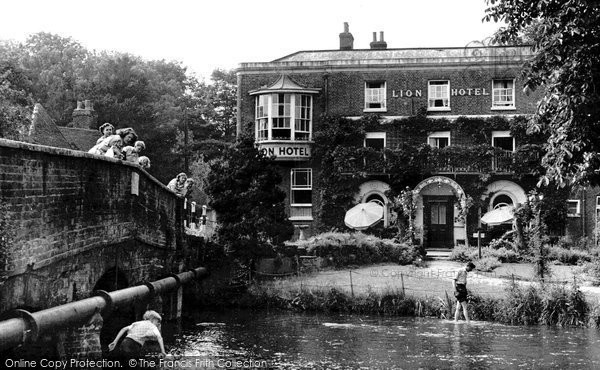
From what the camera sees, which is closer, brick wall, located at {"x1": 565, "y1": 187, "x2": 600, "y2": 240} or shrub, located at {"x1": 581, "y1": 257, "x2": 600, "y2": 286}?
shrub, located at {"x1": 581, "y1": 257, "x2": 600, "y2": 286}

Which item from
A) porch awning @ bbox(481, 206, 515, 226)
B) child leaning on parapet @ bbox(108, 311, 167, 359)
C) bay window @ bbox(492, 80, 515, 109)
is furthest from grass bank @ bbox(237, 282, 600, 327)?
bay window @ bbox(492, 80, 515, 109)

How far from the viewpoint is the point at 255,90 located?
3862 centimetres

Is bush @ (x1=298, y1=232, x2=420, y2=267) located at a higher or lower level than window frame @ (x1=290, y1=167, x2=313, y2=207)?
lower

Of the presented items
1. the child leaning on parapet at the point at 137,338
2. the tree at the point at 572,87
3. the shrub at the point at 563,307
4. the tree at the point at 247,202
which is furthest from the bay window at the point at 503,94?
the child leaning on parapet at the point at 137,338

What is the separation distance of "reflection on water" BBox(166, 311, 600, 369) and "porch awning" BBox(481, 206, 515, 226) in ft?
36.9

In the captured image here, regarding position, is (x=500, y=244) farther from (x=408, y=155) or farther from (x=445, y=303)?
(x=445, y=303)

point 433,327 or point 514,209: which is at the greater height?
point 514,209

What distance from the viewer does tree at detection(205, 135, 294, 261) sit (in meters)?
28.6

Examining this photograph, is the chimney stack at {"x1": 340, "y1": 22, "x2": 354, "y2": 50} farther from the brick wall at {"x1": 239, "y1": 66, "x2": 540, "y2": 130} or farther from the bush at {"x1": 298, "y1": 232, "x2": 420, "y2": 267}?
the bush at {"x1": 298, "y1": 232, "x2": 420, "y2": 267}

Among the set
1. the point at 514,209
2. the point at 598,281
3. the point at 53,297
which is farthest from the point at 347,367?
the point at 514,209

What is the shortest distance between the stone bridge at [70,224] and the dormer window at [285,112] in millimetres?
16548

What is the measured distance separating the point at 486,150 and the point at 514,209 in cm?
419

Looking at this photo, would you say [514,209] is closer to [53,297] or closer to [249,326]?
[249,326]

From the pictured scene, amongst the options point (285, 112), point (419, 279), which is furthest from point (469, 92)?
point (419, 279)
